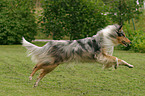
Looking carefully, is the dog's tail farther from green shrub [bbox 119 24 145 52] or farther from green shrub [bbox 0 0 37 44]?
green shrub [bbox 0 0 37 44]

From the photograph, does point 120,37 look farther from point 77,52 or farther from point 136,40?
point 136,40

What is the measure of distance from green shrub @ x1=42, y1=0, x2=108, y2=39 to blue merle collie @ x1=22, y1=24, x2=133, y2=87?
9.08 m

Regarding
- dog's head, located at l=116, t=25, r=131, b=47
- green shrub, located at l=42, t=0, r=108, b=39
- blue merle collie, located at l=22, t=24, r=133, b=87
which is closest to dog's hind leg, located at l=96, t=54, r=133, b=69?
blue merle collie, located at l=22, t=24, r=133, b=87

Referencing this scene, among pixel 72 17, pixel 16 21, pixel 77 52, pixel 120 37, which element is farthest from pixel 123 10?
pixel 77 52

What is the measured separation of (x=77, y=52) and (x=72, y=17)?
9869mm

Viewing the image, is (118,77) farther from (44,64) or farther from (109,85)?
(44,64)

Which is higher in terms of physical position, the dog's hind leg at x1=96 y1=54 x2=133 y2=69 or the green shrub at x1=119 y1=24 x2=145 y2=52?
the dog's hind leg at x1=96 y1=54 x2=133 y2=69

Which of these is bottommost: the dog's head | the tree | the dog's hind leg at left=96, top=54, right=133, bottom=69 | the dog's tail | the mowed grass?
the mowed grass

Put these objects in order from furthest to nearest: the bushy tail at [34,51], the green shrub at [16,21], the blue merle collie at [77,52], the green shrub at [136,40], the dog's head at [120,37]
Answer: the green shrub at [16,21] < the green shrub at [136,40] < the dog's head at [120,37] < the bushy tail at [34,51] < the blue merle collie at [77,52]

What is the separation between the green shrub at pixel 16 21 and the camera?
1700 cm

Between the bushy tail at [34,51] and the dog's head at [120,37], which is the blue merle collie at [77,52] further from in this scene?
the dog's head at [120,37]

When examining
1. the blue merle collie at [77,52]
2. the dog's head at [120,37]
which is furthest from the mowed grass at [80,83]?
the dog's head at [120,37]

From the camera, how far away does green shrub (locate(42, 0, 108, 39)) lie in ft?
47.1

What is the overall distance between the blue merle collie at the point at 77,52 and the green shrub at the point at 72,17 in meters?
9.08
